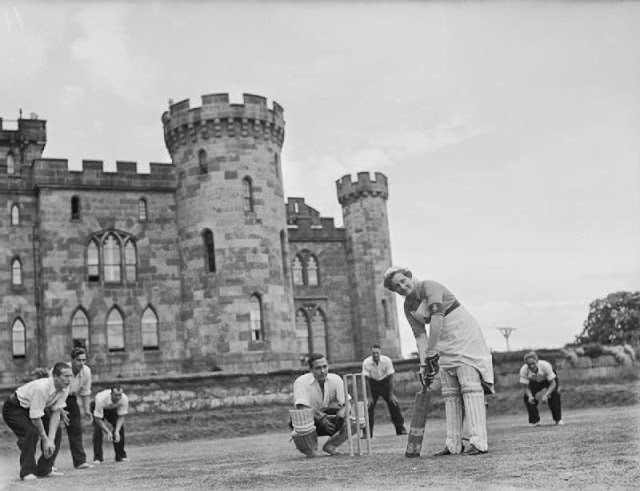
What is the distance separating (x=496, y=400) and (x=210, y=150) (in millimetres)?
15383

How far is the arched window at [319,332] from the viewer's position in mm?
41156

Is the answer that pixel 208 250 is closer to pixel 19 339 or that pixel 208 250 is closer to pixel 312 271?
pixel 19 339

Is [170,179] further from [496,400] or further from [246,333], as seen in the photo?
[496,400]

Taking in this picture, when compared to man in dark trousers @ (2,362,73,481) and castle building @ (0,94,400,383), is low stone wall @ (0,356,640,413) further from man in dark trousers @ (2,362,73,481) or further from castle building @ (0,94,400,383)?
man in dark trousers @ (2,362,73,481)

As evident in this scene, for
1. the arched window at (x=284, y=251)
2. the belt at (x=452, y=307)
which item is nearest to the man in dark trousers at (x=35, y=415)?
the belt at (x=452, y=307)

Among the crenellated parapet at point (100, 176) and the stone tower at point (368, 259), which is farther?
the stone tower at point (368, 259)

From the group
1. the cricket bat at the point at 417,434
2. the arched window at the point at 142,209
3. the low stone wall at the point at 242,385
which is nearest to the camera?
the cricket bat at the point at 417,434

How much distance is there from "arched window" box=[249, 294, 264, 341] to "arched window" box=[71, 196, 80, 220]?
23.3ft

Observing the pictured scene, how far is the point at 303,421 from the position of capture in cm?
1021

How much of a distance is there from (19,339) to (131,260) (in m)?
4.75

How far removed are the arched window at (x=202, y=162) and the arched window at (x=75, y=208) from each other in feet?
15.0

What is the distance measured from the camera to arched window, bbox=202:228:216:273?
32.7 metres

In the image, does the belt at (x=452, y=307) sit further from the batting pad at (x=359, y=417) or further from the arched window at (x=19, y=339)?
the arched window at (x=19, y=339)

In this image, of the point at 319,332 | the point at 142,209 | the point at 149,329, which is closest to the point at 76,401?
the point at 149,329
